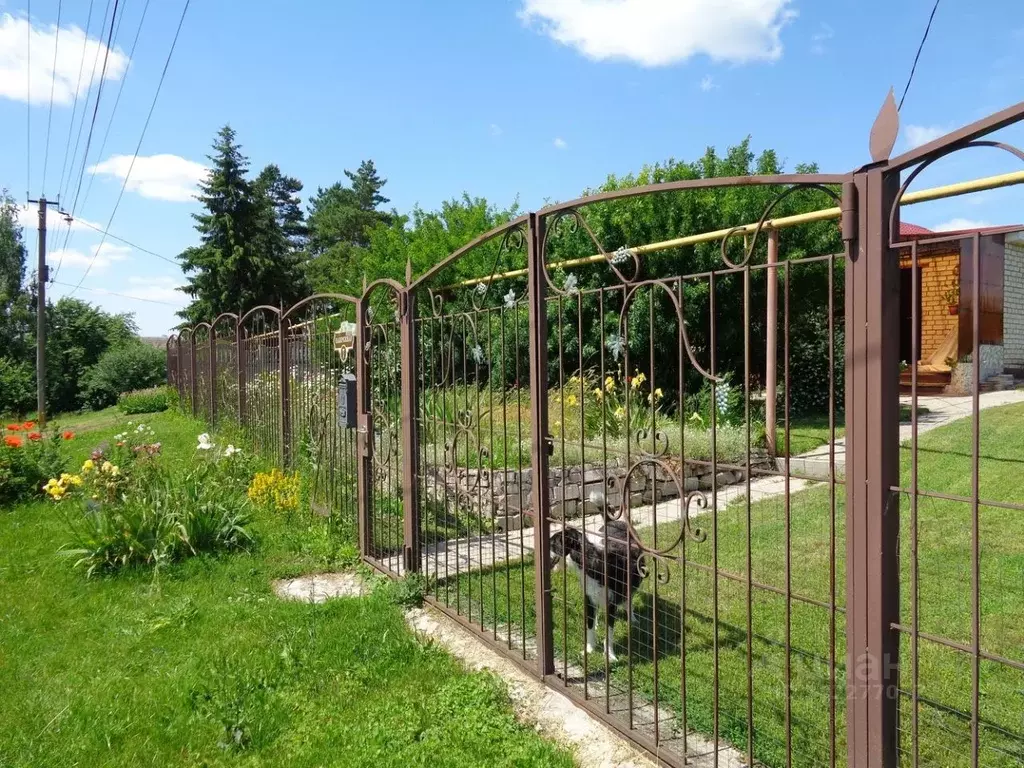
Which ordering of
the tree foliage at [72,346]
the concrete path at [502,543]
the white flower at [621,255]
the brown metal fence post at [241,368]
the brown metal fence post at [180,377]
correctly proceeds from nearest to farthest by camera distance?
the white flower at [621,255] < the concrete path at [502,543] < the brown metal fence post at [241,368] < the brown metal fence post at [180,377] < the tree foliage at [72,346]

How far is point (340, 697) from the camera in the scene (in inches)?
136

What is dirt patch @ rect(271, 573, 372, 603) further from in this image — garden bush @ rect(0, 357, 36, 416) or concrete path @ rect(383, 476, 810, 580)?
garden bush @ rect(0, 357, 36, 416)

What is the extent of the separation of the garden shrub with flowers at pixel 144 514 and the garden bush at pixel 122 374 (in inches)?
967

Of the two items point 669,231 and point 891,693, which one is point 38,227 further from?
point 891,693

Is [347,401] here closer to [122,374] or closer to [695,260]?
[695,260]

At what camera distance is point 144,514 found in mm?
5719

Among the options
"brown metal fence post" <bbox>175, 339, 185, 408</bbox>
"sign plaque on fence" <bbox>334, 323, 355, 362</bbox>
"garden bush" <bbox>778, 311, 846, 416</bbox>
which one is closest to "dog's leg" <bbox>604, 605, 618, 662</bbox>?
"garden bush" <bbox>778, 311, 846, 416</bbox>

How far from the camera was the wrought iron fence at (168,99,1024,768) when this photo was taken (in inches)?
75.7

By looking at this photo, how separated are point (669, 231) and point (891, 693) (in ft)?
32.7

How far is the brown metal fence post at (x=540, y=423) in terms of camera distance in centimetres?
335

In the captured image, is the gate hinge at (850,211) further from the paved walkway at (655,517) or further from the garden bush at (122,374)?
the garden bush at (122,374)

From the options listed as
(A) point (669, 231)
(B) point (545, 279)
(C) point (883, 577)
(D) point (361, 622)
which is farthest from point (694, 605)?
(A) point (669, 231)

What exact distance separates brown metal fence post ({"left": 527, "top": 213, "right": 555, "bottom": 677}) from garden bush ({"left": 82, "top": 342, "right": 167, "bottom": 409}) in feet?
95.7

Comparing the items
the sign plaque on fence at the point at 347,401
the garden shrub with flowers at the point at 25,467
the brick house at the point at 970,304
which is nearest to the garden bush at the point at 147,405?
the garden shrub with flowers at the point at 25,467
